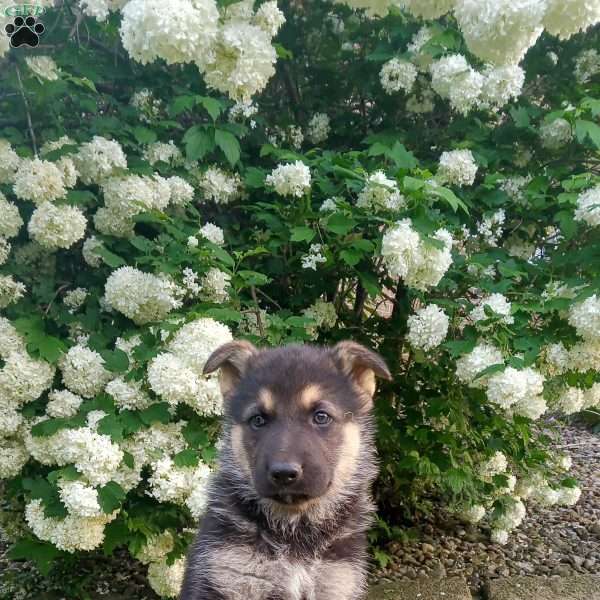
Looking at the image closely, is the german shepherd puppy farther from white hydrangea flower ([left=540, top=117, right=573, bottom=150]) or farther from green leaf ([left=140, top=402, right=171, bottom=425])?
white hydrangea flower ([left=540, top=117, right=573, bottom=150])

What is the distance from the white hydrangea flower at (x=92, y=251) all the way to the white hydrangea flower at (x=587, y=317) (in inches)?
102

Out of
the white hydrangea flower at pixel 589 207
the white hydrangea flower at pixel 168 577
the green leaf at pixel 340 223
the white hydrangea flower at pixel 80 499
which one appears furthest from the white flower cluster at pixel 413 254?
the white hydrangea flower at pixel 168 577

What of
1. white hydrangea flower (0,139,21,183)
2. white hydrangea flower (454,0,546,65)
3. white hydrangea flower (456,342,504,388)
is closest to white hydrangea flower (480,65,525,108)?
white hydrangea flower (454,0,546,65)

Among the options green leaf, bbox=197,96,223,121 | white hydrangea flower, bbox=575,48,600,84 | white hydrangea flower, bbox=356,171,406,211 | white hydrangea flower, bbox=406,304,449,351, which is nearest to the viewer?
white hydrangea flower, bbox=356,171,406,211

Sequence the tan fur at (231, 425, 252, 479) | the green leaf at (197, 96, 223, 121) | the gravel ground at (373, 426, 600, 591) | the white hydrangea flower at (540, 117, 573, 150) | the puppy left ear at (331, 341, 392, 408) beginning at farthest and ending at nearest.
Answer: the gravel ground at (373, 426, 600, 591) → the white hydrangea flower at (540, 117, 573, 150) → the green leaf at (197, 96, 223, 121) → the puppy left ear at (331, 341, 392, 408) → the tan fur at (231, 425, 252, 479)

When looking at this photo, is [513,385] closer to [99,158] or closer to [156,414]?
[156,414]

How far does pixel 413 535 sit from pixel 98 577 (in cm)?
240

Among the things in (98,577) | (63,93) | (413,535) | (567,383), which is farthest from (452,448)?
(63,93)

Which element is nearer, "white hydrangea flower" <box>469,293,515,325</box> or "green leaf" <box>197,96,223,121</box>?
"white hydrangea flower" <box>469,293,515,325</box>

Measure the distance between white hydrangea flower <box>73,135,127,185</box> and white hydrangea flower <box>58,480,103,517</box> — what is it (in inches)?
68.0

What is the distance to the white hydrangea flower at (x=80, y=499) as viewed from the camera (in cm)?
337

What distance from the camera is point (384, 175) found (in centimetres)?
378

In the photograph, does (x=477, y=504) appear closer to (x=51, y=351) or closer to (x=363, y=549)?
(x=363, y=549)

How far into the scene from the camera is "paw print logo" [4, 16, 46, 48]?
11.7 ft
